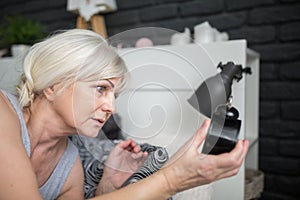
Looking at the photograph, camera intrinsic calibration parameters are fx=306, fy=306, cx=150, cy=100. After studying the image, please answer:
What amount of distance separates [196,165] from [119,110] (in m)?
0.22

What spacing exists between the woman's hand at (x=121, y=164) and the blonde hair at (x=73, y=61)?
0.18 metres

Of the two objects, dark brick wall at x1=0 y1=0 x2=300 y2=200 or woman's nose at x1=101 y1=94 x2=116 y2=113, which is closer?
woman's nose at x1=101 y1=94 x2=116 y2=113

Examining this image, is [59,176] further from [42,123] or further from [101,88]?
[101,88]

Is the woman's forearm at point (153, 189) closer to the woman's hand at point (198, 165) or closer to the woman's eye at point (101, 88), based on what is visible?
the woman's hand at point (198, 165)

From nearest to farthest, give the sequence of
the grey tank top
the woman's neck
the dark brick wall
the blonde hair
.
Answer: the blonde hair < the woman's neck < the grey tank top < the dark brick wall

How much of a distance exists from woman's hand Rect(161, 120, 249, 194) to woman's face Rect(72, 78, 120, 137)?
0.53 feet

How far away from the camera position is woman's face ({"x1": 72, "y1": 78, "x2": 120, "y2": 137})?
57 centimetres

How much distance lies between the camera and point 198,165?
0.50 metres

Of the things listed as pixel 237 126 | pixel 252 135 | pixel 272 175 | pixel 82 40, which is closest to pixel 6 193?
pixel 82 40

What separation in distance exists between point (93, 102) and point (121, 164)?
0.85ft

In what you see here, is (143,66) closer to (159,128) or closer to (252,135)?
(159,128)

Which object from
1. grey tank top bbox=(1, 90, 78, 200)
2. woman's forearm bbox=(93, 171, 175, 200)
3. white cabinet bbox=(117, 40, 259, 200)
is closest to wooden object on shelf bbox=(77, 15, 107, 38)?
grey tank top bbox=(1, 90, 78, 200)

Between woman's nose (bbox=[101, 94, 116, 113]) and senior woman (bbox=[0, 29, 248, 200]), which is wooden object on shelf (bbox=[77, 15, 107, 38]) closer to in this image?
A: senior woman (bbox=[0, 29, 248, 200])

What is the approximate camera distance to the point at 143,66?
59cm
